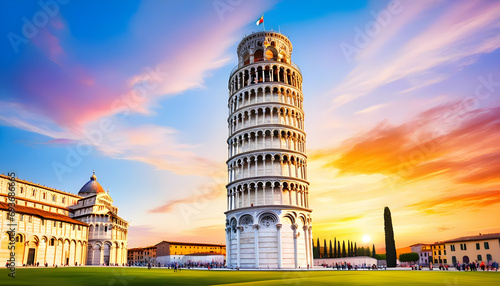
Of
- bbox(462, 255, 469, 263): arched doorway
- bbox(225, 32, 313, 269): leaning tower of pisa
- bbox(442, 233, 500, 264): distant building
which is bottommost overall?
bbox(462, 255, 469, 263): arched doorway

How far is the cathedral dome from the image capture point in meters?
106

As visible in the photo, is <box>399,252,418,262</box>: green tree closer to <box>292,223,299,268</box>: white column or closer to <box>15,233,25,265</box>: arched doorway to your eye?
<box>292,223,299,268</box>: white column

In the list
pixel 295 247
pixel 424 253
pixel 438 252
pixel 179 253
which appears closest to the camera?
pixel 295 247

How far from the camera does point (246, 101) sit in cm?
5919

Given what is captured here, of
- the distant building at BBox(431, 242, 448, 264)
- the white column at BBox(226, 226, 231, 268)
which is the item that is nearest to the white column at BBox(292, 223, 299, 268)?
the white column at BBox(226, 226, 231, 268)

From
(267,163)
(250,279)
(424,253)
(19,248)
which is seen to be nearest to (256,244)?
(267,163)

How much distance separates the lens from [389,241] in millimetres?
68562

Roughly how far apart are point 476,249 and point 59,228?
82.3m

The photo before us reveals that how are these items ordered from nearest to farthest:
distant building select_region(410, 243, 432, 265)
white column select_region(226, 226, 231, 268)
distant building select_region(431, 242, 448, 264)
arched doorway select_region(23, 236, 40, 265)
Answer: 1. white column select_region(226, 226, 231, 268)
2. arched doorway select_region(23, 236, 40, 265)
3. distant building select_region(431, 242, 448, 264)
4. distant building select_region(410, 243, 432, 265)

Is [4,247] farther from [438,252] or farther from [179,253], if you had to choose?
[438,252]

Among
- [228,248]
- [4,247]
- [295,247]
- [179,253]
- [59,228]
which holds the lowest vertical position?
[179,253]

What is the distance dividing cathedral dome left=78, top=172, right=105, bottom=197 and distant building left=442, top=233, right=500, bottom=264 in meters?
95.9

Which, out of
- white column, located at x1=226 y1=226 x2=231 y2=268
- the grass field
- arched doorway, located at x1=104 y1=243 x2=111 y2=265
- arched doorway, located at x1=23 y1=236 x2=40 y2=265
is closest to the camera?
the grass field

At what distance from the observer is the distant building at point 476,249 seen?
63906 mm
